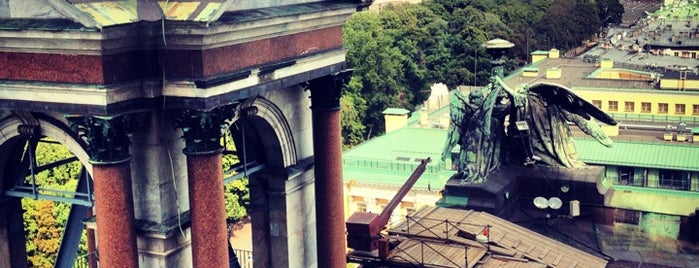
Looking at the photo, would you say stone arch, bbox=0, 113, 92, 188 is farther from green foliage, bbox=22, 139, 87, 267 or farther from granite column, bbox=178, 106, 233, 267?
green foliage, bbox=22, 139, 87, 267

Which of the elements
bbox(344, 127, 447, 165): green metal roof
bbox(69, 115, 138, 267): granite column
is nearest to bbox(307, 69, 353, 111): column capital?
bbox(69, 115, 138, 267): granite column

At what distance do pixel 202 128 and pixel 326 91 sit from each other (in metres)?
7.02

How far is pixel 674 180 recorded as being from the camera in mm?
79250

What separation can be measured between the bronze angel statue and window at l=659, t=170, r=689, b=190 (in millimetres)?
28462

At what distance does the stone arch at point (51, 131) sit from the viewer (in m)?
27.3

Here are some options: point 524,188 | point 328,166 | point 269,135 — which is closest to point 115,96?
point 269,135

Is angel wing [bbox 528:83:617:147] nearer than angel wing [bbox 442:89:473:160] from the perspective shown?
Yes

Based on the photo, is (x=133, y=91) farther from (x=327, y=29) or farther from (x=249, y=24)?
(x=327, y=29)

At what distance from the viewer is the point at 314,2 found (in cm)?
3175

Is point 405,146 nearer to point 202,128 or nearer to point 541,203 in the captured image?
point 541,203

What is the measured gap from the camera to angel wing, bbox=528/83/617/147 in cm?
5175

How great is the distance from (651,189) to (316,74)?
5215 cm

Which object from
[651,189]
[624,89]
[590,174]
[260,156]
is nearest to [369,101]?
[624,89]

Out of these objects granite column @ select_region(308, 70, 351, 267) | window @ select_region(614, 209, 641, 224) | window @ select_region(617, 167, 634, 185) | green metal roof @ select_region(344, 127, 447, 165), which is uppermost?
granite column @ select_region(308, 70, 351, 267)
